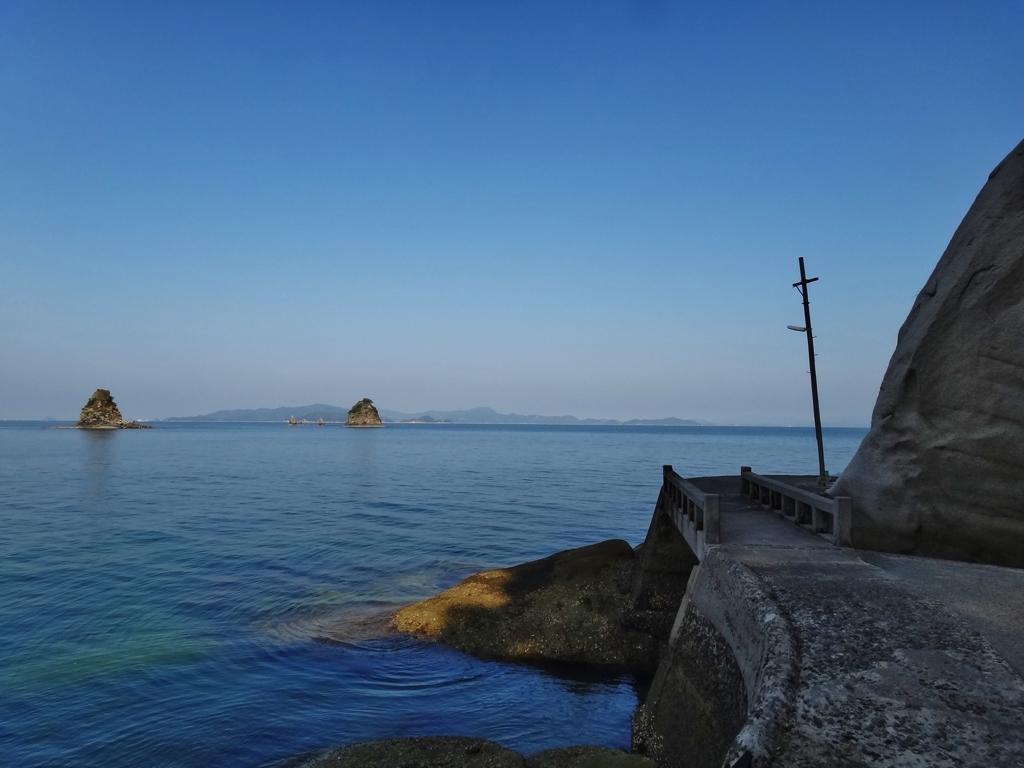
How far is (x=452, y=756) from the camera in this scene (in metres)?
8.66

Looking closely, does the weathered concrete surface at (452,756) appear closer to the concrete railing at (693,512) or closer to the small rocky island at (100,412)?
the concrete railing at (693,512)

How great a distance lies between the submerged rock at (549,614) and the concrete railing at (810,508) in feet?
13.4

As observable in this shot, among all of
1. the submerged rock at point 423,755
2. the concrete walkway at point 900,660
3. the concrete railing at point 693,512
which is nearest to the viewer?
the concrete walkway at point 900,660

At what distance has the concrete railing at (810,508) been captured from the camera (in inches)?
412

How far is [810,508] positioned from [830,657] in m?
6.29

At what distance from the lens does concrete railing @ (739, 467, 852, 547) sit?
10477 mm

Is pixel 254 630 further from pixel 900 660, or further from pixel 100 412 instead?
pixel 100 412

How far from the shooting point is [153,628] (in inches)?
645

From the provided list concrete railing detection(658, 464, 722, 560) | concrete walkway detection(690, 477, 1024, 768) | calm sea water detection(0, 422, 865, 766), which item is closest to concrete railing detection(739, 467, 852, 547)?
concrete walkway detection(690, 477, 1024, 768)

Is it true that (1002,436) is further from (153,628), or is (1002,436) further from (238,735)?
(153,628)

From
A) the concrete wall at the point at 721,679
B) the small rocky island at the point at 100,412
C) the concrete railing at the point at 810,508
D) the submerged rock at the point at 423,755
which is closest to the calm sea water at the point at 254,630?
the submerged rock at the point at 423,755

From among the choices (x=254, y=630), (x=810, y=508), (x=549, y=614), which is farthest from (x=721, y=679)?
(x=254, y=630)

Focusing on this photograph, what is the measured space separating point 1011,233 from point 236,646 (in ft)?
60.2

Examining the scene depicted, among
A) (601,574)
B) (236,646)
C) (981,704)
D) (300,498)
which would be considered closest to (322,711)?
(236,646)
